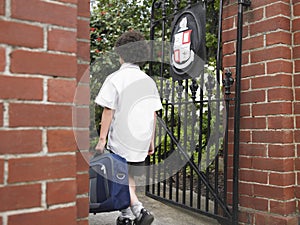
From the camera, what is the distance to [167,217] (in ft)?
9.53

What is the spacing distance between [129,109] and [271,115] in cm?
95

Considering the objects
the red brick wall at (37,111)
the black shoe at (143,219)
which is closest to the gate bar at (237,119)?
the black shoe at (143,219)

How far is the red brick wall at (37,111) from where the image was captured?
110 centimetres

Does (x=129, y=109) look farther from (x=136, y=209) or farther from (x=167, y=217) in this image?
(x=167, y=217)

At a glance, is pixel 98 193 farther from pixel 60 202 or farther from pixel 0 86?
pixel 0 86

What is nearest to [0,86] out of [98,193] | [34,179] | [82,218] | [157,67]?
[34,179]

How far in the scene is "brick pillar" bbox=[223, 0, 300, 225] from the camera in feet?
7.38

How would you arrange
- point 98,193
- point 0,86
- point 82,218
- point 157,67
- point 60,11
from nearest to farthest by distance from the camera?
1. point 0,86
2. point 60,11
3. point 82,218
4. point 98,193
5. point 157,67

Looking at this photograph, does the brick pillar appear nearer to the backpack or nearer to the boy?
the boy

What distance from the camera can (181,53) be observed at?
3043 millimetres

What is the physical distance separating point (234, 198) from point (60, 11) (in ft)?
5.82

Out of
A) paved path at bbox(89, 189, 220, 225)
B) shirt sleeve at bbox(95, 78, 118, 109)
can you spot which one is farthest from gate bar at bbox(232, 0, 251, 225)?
shirt sleeve at bbox(95, 78, 118, 109)

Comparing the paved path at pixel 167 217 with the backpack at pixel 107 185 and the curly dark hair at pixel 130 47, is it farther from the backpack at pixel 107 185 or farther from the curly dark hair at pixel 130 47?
the curly dark hair at pixel 130 47

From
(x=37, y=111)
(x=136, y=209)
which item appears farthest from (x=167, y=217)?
(x=37, y=111)
